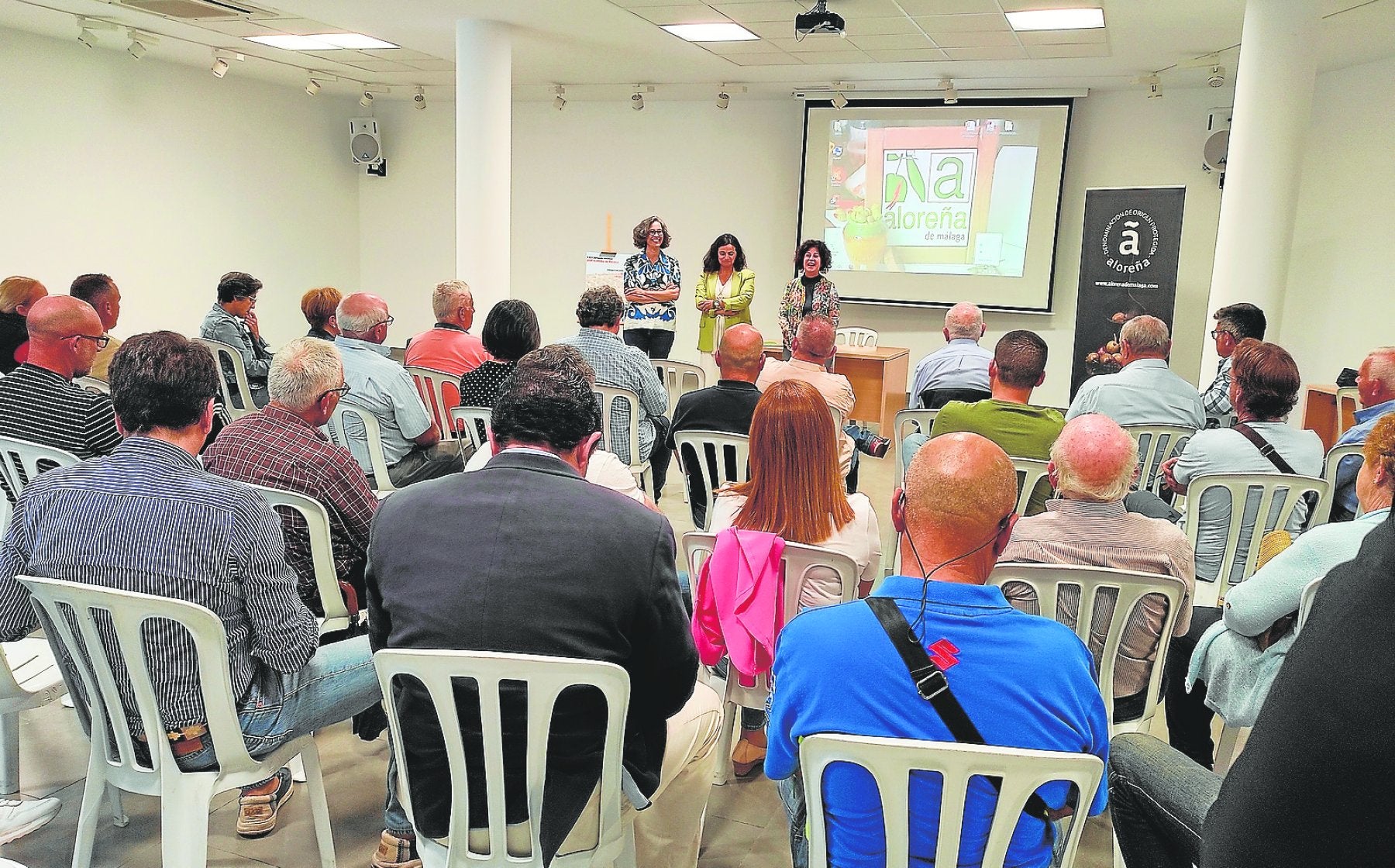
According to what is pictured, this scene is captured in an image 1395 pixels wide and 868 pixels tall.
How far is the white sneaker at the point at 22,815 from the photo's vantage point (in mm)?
2402

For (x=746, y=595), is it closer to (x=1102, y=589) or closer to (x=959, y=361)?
(x=1102, y=589)

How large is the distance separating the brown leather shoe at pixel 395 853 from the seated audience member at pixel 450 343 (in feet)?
9.13

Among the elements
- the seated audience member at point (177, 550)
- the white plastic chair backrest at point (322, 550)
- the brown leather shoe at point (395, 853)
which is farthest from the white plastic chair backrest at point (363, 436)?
the brown leather shoe at point (395, 853)

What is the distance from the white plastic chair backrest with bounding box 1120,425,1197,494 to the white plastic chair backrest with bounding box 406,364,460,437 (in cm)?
311

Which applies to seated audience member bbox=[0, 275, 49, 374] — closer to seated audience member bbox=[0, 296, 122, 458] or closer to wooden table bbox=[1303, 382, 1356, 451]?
seated audience member bbox=[0, 296, 122, 458]

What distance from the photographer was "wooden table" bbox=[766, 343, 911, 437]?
287 inches

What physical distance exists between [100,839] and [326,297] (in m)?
3.43

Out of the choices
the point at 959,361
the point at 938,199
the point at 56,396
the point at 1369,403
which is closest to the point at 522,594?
the point at 56,396

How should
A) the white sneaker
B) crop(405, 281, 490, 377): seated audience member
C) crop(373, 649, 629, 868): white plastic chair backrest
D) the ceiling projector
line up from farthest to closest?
the ceiling projector, crop(405, 281, 490, 377): seated audience member, the white sneaker, crop(373, 649, 629, 868): white plastic chair backrest

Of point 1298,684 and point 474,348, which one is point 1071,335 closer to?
point 474,348

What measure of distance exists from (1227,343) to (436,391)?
398cm

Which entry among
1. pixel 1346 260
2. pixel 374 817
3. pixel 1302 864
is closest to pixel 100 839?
pixel 374 817

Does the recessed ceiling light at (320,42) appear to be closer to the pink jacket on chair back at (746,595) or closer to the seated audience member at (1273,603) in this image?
the pink jacket on chair back at (746,595)

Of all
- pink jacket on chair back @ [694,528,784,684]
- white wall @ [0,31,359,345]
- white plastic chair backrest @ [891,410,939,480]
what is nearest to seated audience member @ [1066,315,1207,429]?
white plastic chair backrest @ [891,410,939,480]
